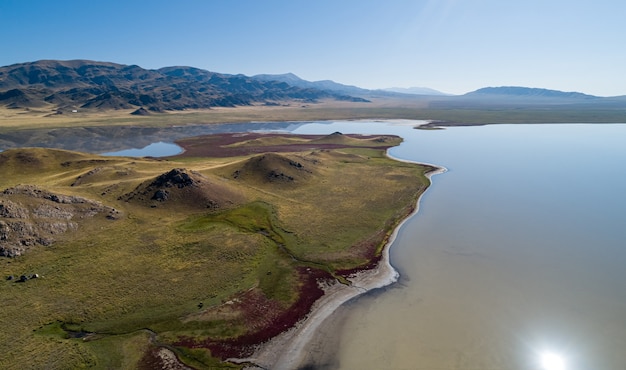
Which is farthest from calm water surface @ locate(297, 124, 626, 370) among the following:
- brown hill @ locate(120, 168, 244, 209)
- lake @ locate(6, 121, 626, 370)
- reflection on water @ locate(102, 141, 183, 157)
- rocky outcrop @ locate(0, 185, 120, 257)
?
reflection on water @ locate(102, 141, 183, 157)

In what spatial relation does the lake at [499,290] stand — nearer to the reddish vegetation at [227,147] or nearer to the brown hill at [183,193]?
the brown hill at [183,193]

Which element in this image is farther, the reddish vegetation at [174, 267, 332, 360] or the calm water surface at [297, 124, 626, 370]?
the reddish vegetation at [174, 267, 332, 360]

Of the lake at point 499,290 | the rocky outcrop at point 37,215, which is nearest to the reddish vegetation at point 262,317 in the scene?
the lake at point 499,290

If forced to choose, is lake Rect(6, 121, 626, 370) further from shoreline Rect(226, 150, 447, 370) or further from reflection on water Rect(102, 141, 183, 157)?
reflection on water Rect(102, 141, 183, 157)

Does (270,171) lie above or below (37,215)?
above

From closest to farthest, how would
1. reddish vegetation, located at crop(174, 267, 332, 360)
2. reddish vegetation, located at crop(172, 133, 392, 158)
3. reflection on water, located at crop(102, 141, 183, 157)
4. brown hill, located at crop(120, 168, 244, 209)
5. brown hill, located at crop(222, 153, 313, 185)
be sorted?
reddish vegetation, located at crop(174, 267, 332, 360) → brown hill, located at crop(120, 168, 244, 209) → brown hill, located at crop(222, 153, 313, 185) → reddish vegetation, located at crop(172, 133, 392, 158) → reflection on water, located at crop(102, 141, 183, 157)

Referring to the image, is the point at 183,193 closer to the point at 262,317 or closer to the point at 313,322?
the point at 262,317

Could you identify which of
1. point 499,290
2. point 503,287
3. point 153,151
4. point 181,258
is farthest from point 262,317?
point 153,151
